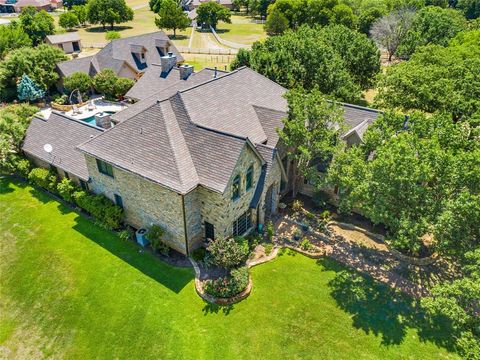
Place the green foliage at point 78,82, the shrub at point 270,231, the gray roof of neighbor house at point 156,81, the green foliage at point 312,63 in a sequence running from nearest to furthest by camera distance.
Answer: the shrub at point 270,231, the gray roof of neighbor house at point 156,81, the green foliage at point 312,63, the green foliage at point 78,82

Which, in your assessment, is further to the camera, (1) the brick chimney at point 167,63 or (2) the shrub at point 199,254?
(1) the brick chimney at point 167,63

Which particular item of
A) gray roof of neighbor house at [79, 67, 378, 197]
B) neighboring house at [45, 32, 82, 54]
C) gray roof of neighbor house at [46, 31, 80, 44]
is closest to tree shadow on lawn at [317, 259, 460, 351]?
gray roof of neighbor house at [79, 67, 378, 197]

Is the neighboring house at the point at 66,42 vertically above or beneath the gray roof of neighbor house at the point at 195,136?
beneath

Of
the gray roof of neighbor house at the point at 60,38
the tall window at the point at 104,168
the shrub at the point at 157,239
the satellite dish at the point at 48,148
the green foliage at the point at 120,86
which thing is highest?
the gray roof of neighbor house at the point at 60,38

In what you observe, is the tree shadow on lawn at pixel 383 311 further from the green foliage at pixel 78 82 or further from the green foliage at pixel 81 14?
the green foliage at pixel 81 14

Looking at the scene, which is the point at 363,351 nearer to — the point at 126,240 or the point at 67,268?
the point at 126,240

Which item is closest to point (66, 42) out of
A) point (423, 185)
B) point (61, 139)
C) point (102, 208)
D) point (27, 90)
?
point (27, 90)

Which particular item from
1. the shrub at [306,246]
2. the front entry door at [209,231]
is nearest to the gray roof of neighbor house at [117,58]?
the front entry door at [209,231]
